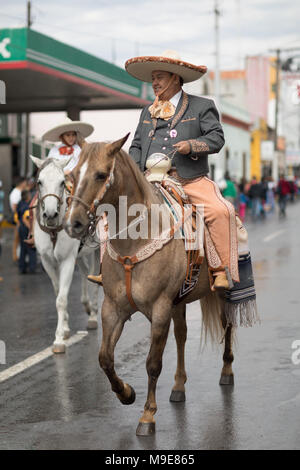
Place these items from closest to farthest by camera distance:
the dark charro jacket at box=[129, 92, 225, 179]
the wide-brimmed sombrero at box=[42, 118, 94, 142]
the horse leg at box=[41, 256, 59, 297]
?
the dark charro jacket at box=[129, 92, 225, 179] → the horse leg at box=[41, 256, 59, 297] → the wide-brimmed sombrero at box=[42, 118, 94, 142]

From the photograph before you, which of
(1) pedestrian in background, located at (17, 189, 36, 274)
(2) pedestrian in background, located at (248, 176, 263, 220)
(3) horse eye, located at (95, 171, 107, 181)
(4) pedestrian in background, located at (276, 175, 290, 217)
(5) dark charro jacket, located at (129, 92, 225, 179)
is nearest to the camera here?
(3) horse eye, located at (95, 171, 107, 181)

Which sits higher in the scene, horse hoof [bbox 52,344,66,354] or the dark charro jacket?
the dark charro jacket

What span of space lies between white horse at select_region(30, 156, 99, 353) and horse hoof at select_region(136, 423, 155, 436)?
2837mm

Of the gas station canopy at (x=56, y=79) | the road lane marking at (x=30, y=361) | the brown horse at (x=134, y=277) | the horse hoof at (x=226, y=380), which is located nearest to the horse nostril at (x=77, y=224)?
the brown horse at (x=134, y=277)

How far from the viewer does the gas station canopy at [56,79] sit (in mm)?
18984

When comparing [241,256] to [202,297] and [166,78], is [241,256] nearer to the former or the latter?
[202,297]

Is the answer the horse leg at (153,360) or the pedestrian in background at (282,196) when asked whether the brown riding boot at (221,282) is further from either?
the pedestrian in background at (282,196)

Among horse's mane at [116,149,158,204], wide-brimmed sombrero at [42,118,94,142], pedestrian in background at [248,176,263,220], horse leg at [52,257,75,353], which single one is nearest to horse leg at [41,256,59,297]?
horse leg at [52,257,75,353]

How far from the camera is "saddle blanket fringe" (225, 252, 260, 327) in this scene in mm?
6543

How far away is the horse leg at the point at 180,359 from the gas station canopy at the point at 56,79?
44.5 feet

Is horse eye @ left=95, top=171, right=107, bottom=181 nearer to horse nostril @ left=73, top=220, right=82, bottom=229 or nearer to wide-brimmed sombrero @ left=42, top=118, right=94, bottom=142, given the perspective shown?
horse nostril @ left=73, top=220, right=82, bottom=229

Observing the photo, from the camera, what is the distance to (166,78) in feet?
20.5

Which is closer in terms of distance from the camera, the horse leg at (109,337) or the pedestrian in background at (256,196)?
the horse leg at (109,337)
